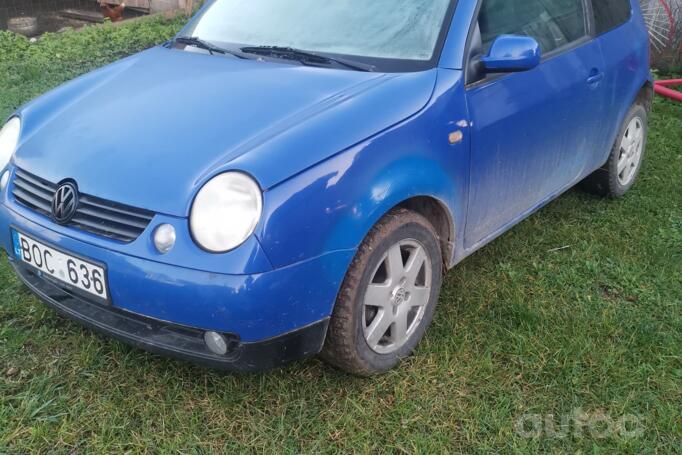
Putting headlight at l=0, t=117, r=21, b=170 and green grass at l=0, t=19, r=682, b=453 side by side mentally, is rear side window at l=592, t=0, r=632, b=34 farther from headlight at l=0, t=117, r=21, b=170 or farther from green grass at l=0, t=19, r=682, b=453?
headlight at l=0, t=117, r=21, b=170

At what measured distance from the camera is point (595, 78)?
135 inches

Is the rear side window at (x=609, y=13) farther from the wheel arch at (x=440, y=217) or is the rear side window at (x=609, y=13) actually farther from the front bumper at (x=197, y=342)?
the front bumper at (x=197, y=342)

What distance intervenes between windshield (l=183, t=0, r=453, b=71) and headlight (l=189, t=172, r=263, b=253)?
3.11ft

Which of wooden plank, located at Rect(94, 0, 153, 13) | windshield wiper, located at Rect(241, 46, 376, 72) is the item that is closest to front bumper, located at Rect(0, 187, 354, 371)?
windshield wiper, located at Rect(241, 46, 376, 72)

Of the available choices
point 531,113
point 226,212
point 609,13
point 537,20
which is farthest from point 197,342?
point 609,13

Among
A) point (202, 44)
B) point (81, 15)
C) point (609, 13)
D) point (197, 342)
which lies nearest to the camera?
point (197, 342)

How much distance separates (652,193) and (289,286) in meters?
3.23

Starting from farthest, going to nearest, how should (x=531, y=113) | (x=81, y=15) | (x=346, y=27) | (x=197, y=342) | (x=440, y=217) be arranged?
1. (x=81, y=15)
2. (x=531, y=113)
3. (x=346, y=27)
4. (x=440, y=217)
5. (x=197, y=342)

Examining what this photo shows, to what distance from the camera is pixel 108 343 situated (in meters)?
2.69

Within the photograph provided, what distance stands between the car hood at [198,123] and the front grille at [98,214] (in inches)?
1.2

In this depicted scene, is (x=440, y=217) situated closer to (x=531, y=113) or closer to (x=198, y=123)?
(x=531, y=113)

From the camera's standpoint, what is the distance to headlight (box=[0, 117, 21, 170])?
260cm

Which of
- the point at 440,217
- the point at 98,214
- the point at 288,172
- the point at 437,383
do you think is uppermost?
the point at 288,172

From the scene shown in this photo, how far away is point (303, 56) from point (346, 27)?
23 cm
